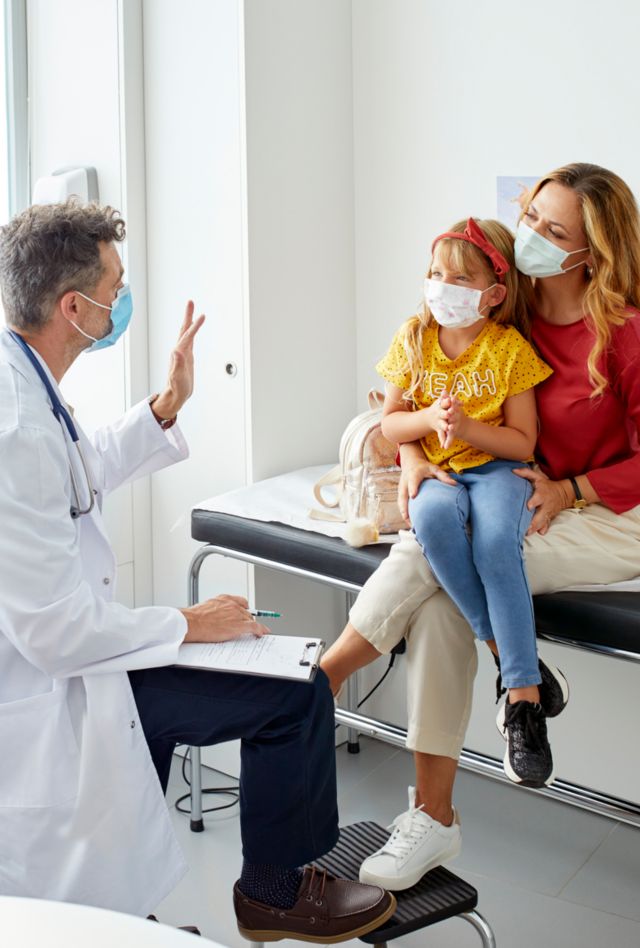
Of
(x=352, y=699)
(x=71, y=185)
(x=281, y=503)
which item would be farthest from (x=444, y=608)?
(x=71, y=185)

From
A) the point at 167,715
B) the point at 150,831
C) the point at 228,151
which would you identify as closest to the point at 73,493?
the point at 167,715

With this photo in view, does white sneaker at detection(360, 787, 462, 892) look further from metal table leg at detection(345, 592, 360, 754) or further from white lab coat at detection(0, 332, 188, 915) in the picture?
metal table leg at detection(345, 592, 360, 754)

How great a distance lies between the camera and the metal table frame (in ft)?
6.66

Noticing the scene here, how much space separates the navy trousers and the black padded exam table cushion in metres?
0.44

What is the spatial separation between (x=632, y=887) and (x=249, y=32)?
219cm

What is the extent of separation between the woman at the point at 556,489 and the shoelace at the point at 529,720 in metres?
0.16

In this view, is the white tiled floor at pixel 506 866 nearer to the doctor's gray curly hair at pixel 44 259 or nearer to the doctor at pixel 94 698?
the doctor at pixel 94 698

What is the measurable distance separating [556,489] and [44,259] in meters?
1.07

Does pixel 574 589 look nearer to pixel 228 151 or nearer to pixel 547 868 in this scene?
pixel 547 868

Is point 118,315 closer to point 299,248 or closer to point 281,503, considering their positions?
point 281,503

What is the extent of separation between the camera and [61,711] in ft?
5.54

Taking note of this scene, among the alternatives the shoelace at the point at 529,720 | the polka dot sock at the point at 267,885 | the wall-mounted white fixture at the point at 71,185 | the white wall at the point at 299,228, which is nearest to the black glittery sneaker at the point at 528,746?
the shoelace at the point at 529,720

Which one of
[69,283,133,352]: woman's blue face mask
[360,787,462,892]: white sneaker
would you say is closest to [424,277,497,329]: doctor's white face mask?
[69,283,133,352]: woman's blue face mask

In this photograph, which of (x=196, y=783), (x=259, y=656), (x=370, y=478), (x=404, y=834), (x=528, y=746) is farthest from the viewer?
(x=196, y=783)
